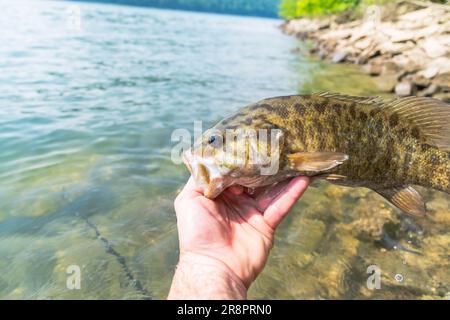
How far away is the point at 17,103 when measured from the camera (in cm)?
1229

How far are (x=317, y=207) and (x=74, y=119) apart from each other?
8.19m

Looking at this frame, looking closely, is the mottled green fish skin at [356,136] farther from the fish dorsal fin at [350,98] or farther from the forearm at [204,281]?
the forearm at [204,281]

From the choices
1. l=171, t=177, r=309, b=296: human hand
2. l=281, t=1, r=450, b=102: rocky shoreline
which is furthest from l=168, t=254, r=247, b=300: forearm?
l=281, t=1, r=450, b=102: rocky shoreline

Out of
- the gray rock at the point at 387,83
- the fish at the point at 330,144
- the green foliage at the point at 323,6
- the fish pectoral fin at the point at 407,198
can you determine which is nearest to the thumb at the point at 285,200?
the fish at the point at 330,144

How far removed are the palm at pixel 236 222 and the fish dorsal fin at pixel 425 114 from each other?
1203mm

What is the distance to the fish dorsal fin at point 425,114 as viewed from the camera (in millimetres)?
3650

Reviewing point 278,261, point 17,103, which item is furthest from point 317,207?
point 17,103

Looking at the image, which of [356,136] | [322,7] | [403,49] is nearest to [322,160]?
[356,136]

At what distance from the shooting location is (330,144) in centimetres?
352

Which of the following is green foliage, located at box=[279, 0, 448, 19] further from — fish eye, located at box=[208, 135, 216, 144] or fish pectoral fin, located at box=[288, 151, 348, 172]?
fish eye, located at box=[208, 135, 216, 144]

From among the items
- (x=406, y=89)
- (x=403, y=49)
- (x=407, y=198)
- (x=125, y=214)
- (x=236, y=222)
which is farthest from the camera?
(x=403, y=49)

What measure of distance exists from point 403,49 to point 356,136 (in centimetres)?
2649

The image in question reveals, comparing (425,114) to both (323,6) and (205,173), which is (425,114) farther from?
(323,6)
